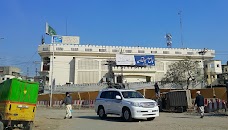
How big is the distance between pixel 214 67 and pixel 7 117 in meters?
95.1

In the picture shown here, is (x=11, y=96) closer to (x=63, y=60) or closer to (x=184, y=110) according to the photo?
(x=184, y=110)

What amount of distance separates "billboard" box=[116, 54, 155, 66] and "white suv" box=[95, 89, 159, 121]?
72303 mm

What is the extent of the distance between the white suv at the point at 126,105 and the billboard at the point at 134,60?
72.3 metres

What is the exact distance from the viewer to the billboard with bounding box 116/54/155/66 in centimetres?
9095

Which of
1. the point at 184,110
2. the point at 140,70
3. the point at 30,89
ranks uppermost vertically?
the point at 140,70

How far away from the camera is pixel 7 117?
11.1 m

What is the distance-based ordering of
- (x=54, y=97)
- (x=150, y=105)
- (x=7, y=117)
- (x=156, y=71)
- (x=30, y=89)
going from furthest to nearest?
(x=156, y=71), (x=54, y=97), (x=150, y=105), (x=30, y=89), (x=7, y=117)

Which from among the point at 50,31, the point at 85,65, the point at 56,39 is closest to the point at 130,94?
the point at 50,31

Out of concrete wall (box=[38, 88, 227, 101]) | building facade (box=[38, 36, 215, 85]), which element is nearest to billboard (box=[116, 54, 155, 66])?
building facade (box=[38, 36, 215, 85])

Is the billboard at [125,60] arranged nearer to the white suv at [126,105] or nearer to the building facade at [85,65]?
the building facade at [85,65]

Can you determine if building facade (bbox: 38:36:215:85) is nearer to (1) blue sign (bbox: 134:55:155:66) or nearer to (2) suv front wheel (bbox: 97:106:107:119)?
(1) blue sign (bbox: 134:55:155:66)

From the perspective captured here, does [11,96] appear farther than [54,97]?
No

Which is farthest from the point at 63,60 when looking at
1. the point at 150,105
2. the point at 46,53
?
the point at 150,105

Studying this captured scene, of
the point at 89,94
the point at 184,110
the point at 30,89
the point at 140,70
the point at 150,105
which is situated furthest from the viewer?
the point at 140,70
